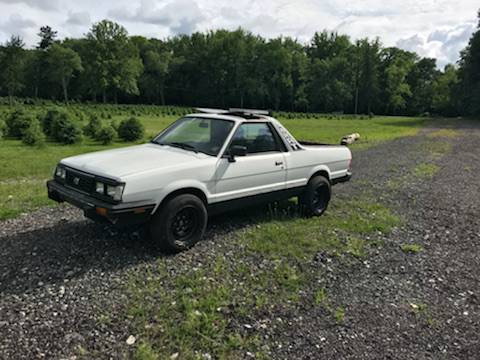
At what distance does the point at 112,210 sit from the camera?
3.92m

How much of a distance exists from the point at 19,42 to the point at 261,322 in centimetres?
4607

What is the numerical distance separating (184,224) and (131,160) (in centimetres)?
102

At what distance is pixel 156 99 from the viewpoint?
257 feet

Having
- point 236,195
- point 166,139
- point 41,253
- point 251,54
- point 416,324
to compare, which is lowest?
point 416,324

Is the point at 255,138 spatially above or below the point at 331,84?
below

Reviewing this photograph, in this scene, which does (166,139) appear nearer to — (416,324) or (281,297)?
(281,297)

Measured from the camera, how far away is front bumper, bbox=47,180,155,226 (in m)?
3.94

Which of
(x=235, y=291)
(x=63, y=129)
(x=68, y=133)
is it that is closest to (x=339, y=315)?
→ (x=235, y=291)

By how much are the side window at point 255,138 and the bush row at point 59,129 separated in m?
11.6

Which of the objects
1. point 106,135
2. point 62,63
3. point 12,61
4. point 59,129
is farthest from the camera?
point 62,63

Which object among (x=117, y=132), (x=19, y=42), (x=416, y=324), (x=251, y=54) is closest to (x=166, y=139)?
(x=416, y=324)

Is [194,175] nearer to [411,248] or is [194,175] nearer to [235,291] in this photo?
[235,291]

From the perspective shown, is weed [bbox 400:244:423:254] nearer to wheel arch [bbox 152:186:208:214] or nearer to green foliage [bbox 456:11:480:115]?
wheel arch [bbox 152:186:208:214]

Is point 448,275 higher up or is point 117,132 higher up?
point 117,132
